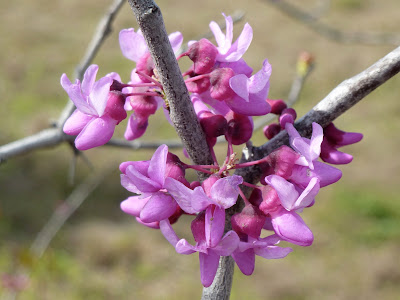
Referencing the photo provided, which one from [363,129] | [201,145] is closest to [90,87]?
[201,145]

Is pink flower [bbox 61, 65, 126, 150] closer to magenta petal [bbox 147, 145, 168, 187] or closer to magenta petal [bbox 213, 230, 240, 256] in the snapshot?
magenta petal [bbox 147, 145, 168, 187]

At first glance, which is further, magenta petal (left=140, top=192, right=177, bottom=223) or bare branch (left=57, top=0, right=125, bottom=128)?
bare branch (left=57, top=0, right=125, bottom=128)

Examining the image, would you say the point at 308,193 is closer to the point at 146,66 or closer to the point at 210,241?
the point at 210,241

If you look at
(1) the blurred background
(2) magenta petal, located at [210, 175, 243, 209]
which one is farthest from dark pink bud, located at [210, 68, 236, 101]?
(1) the blurred background

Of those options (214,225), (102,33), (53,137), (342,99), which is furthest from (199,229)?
(102,33)

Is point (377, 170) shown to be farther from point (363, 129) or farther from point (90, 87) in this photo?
point (90, 87)

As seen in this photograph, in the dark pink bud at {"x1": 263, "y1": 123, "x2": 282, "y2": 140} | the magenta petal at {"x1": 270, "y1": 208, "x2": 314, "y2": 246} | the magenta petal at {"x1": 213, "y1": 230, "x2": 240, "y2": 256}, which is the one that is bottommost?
the magenta petal at {"x1": 270, "y1": 208, "x2": 314, "y2": 246}
